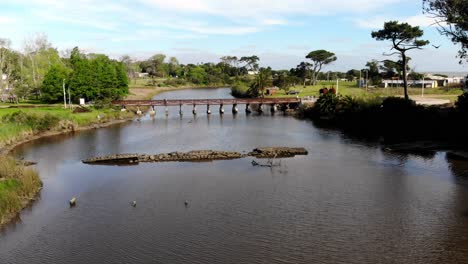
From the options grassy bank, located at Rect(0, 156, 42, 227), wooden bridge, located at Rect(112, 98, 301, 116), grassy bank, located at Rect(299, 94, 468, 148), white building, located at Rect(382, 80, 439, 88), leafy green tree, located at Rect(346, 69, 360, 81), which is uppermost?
leafy green tree, located at Rect(346, 69, 360, 81)

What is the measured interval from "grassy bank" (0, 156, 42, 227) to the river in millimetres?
789

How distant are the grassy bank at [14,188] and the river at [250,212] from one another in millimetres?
789

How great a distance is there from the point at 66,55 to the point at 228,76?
76.7 metres

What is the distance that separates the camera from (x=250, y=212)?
25141mm

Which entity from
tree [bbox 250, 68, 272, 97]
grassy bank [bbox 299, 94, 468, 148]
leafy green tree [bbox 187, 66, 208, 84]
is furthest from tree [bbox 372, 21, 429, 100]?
leafy green tree [bbox 187, 66, 208, 84]

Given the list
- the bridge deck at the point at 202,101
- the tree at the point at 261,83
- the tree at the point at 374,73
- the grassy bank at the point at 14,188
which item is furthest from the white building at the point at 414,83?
the grassy bank at the point at 14,188

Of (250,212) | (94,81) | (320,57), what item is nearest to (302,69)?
(320,57)

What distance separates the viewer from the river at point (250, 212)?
20.1m

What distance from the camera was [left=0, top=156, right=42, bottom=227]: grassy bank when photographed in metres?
24.6

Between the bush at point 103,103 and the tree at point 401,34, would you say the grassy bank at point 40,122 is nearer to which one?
the bush at point 103,103

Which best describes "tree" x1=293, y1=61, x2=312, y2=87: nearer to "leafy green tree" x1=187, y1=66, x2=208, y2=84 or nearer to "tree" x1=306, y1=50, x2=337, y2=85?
"tree" x1=306, y1=50, x2=337, y2=85

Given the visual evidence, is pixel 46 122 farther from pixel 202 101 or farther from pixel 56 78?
pixel 202 101

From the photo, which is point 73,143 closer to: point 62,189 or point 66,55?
point 62,189

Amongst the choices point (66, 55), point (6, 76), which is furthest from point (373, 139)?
point (66, 55)
